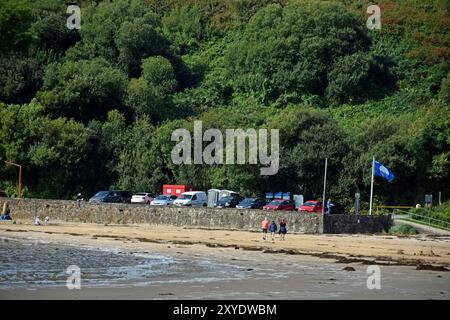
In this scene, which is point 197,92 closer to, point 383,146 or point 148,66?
point 148,66

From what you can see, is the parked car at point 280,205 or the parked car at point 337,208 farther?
the parked car at point 337,208

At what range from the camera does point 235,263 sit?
124ft

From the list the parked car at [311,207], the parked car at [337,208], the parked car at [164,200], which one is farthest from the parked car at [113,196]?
the parked car at [337,208]

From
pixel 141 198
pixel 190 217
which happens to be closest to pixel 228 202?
pixel 141 198

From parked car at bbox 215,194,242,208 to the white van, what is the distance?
1772 millimetres

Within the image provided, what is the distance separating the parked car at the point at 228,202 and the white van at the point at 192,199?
1772 mm

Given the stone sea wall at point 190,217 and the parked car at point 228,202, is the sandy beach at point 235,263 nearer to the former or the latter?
the stone sea wall at point 190,217

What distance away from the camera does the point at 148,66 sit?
10681 centimetres

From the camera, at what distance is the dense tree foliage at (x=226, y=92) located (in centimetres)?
7606

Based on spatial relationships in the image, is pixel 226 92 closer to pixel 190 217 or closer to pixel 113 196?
pixel 113 196

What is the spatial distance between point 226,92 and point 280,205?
43.1 meters

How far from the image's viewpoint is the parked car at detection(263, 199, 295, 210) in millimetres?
67869
